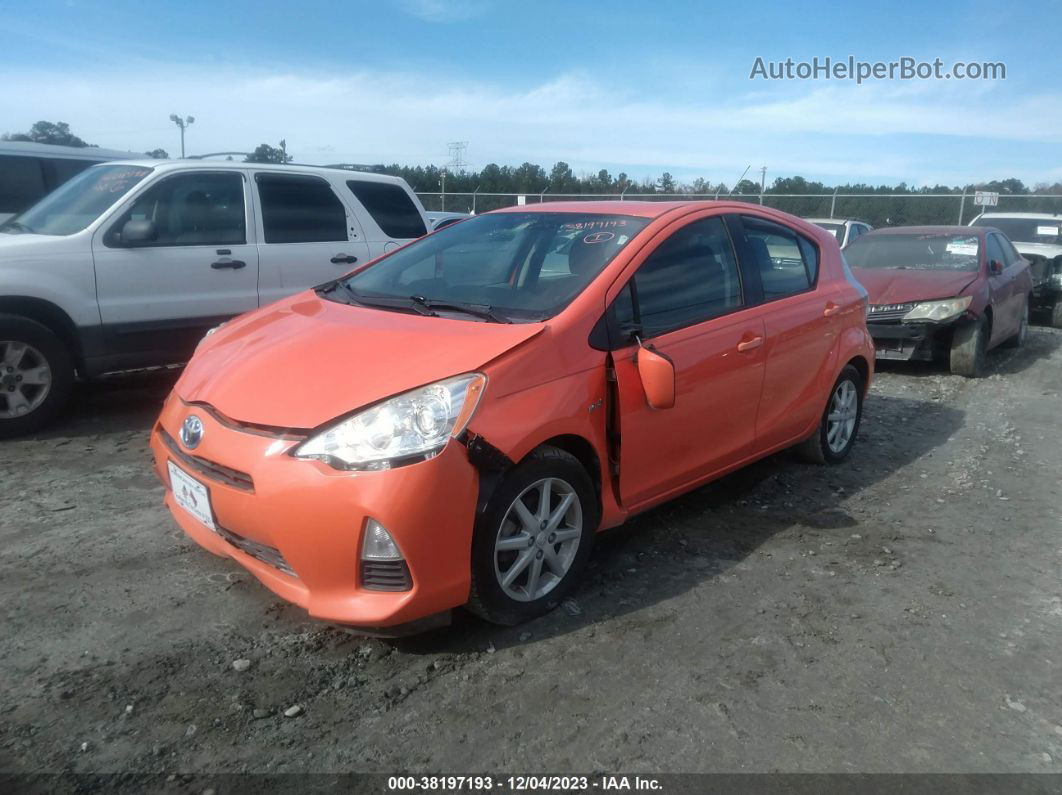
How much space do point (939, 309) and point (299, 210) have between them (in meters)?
6.21

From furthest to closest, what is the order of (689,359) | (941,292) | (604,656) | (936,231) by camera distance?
(936,231), (941,292), (689,359), (604,656)

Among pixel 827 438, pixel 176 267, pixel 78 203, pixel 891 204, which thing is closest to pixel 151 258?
pixel 176 267

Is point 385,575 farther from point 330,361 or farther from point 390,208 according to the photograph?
point 390,208

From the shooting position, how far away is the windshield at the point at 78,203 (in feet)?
18.7

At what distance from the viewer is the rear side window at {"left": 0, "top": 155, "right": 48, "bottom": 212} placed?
7.89 meters

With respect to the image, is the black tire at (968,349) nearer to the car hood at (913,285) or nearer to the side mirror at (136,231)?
the car hood at (913,285)

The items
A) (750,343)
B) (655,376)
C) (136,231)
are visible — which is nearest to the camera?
(655,376)

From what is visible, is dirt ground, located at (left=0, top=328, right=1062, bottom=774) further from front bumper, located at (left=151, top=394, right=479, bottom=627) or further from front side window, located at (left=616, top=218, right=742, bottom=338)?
front side window, located at (left=616, top=218, right=742, bottom=338)

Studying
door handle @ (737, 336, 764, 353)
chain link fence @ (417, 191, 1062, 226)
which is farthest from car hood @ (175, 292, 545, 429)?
chain link fence @ (417, 191, 1062, 226)

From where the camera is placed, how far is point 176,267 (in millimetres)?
5871

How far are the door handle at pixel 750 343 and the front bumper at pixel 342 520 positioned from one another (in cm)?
179

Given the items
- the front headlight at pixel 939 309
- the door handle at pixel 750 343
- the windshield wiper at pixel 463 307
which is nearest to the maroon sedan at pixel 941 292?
the front headlight at pixel 939 309

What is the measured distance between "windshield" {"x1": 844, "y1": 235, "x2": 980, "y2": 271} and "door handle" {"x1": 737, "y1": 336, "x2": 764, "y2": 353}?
5.96 m

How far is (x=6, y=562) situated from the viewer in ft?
11.7
